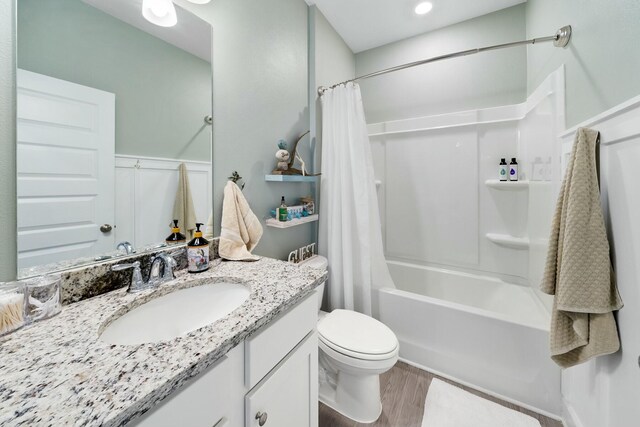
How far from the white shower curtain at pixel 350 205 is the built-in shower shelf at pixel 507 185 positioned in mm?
995

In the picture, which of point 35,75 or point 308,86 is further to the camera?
point 308,86

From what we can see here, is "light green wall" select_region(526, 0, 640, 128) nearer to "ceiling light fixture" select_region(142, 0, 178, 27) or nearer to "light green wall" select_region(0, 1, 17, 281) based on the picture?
"ceiling light fixture" select_region(142, 0, 178, 27)

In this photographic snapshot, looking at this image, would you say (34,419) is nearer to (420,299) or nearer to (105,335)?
(105,335)

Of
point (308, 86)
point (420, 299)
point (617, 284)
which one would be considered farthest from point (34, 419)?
point (308, 86)

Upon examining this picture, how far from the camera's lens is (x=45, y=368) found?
0.47 metres

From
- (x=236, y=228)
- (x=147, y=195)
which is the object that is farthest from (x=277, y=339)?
(x=147, y=195)

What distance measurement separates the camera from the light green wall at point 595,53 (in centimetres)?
84

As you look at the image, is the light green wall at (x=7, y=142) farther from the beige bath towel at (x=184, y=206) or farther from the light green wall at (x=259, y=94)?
the light green wall at (x=259, y=94)

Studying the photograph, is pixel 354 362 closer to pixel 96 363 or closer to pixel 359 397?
pixel 359 397

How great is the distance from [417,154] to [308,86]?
1199mm

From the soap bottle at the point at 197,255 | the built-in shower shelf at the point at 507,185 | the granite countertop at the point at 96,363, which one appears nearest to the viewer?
the granite countertop at the point at 96,363

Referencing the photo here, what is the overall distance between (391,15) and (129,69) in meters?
2.03

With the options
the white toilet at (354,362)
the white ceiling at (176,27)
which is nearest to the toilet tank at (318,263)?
the white toilet at (354,362)

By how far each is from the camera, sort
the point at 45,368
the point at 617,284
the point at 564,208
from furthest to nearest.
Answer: the point at 564,208 → the point at 617,284 → the point at 45,368
